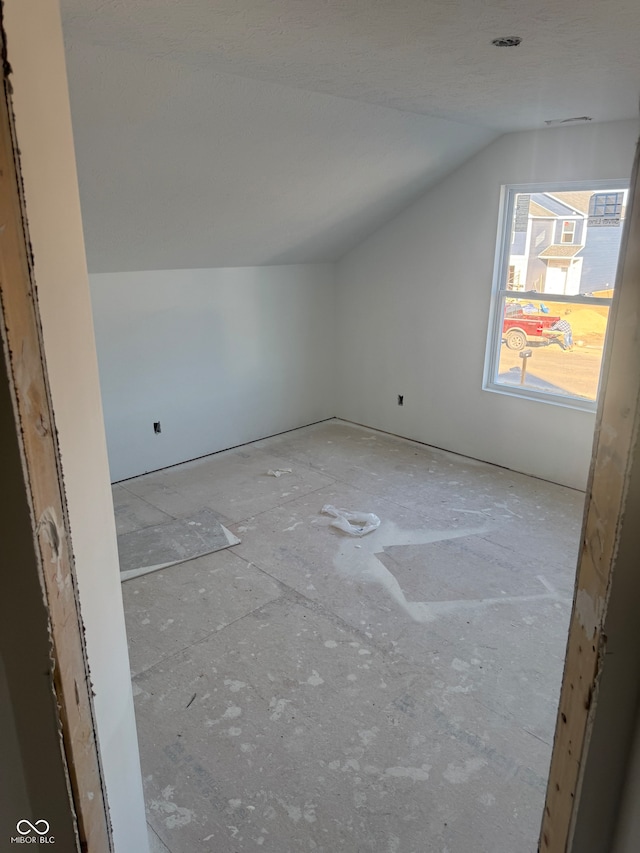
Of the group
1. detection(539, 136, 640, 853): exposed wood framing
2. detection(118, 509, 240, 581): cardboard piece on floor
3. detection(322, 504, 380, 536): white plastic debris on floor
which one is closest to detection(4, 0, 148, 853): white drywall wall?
detection(539, 136, 640, 853): exposed wood framing

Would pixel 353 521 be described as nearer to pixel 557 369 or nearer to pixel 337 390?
pixel 557 369

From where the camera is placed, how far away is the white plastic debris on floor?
3559mm

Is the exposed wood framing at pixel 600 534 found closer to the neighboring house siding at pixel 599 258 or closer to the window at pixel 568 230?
the neighboring house siding at pixel 599 258

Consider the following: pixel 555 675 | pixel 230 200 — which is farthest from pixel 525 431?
pixel 230 200

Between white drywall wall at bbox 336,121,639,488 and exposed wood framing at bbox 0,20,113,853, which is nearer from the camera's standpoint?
exposed wood framing at bbox 0,20,113,853

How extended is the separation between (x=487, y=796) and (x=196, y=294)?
3689 millimetres

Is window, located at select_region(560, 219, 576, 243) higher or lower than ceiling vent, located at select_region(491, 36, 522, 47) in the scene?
lower

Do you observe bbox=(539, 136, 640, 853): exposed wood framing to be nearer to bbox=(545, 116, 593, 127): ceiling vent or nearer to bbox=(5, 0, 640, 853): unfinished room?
bbox=(5, 0, 640, 853): unfinished room

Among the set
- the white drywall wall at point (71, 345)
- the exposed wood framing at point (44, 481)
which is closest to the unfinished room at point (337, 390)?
the white drywall wall at point (71, 345)

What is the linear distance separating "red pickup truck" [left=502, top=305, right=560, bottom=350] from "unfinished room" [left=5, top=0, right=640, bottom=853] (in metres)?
0.03

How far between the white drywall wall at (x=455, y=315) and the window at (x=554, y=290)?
3.9 inches

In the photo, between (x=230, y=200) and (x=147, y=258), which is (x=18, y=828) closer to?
(x=230, y=200)

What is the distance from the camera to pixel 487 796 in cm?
192

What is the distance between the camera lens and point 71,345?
1.05m
